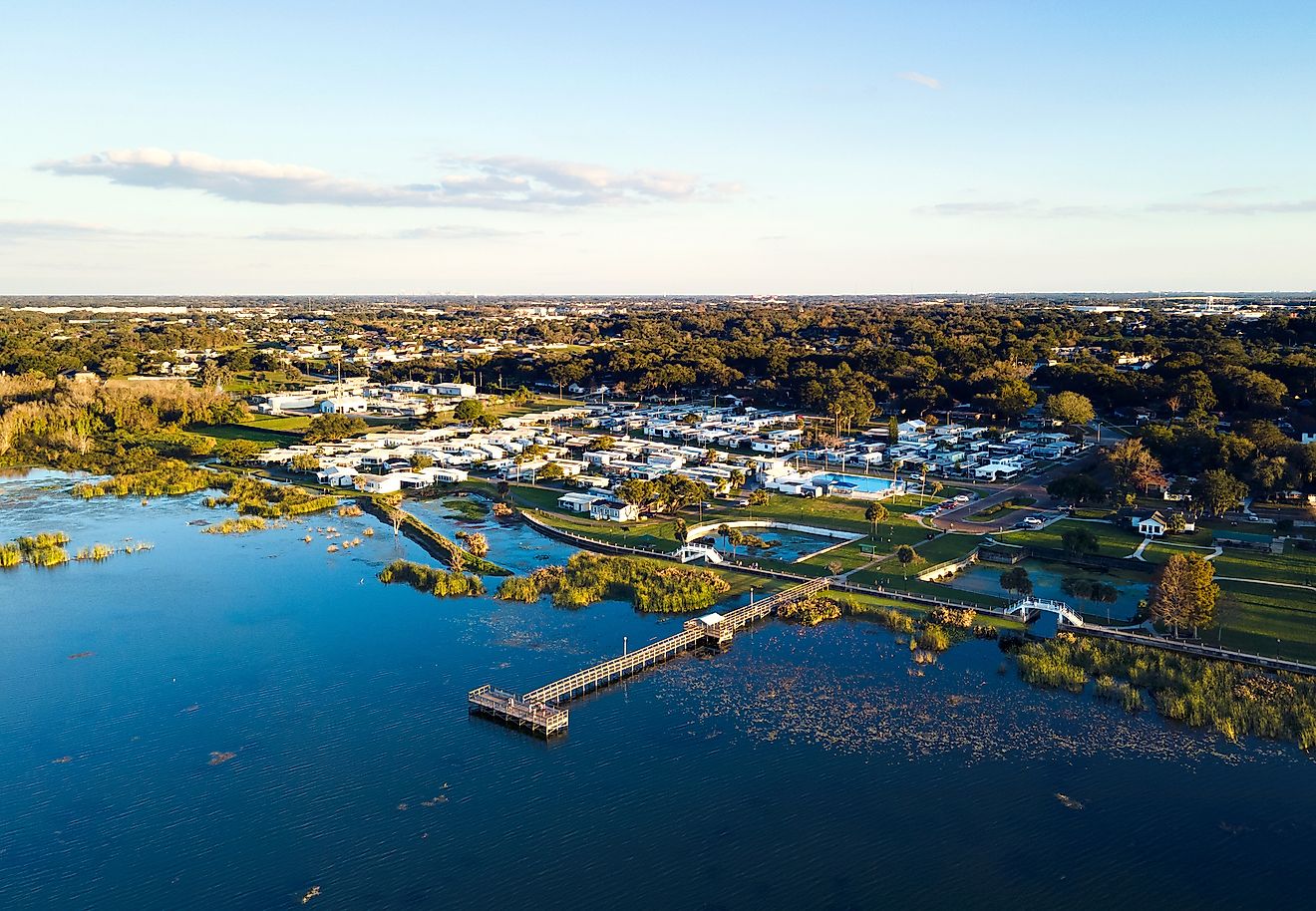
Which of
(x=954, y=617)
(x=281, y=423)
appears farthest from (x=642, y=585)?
(x=281, y=423)

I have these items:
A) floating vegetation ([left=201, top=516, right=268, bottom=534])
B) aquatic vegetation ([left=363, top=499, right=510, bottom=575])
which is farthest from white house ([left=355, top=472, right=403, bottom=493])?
floating vegetation ([left=201, top=516, right=268, bottom=534])

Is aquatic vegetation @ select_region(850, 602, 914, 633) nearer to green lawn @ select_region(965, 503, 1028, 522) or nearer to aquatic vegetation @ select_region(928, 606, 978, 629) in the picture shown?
aquatic vegetation @ select_region(928, 606, 978, 629)

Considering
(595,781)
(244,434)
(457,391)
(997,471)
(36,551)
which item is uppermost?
(457,391)

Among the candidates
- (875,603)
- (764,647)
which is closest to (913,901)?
(764,647)

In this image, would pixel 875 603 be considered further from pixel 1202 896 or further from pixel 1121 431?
pixel 1121 431

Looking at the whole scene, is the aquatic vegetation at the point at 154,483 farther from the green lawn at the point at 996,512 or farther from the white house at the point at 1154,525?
the white house at the point at 1154,525

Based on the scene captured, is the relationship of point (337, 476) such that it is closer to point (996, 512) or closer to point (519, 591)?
point (519, 591)

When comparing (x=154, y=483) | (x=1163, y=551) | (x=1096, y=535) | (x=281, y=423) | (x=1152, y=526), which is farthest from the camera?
(x=281, y=423)
